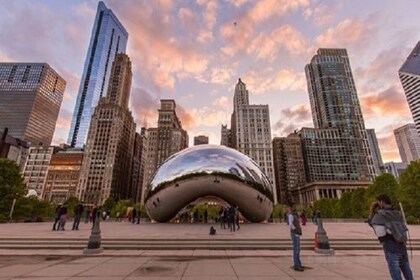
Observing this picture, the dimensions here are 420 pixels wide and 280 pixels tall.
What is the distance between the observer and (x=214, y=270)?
6746 mm

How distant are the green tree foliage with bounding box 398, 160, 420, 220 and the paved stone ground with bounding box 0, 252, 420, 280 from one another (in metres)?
36.8

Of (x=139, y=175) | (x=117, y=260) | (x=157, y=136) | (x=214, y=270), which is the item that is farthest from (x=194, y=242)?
(x=139, y=175)

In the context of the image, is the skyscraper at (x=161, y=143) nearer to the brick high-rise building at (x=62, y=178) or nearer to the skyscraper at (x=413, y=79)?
the brick high-rise building at (x=62, y=178)

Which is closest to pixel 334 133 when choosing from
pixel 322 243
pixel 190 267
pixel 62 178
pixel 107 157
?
pixel 107 157

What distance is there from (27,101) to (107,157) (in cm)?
10158

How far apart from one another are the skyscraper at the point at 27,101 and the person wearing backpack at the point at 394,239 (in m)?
212

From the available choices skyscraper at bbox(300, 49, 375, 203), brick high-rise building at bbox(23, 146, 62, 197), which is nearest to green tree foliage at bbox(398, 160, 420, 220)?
skyscraper at bbox(300, 49, 375, 203)

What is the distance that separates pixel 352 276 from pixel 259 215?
1808 cm

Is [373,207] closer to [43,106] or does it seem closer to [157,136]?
[157,136]

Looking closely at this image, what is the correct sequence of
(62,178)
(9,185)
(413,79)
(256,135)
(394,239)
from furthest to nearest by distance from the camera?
(62,178) → (256,135) → (413,79) → (9,185) → (394,239)

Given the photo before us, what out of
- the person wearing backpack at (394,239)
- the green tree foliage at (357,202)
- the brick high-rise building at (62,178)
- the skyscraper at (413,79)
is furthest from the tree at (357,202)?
the brick high-rise building at (62,178)

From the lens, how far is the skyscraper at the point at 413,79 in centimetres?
13300

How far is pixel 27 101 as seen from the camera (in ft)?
592

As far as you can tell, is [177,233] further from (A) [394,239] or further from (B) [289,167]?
(B) [289,167]
